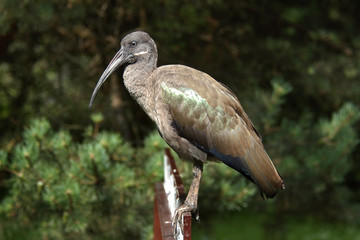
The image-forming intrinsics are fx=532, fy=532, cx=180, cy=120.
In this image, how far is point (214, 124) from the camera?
2764mm

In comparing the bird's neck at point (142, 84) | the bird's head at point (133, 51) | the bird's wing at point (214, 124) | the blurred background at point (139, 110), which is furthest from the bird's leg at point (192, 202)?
the blurred background at point (139, 110)

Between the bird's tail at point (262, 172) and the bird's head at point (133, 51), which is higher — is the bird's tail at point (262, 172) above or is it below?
below

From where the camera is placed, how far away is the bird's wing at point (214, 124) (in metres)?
2.71

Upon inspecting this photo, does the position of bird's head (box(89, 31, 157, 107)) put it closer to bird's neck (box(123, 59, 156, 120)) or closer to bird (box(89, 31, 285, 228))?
bird's neck (box(123, 59, 156, 120))

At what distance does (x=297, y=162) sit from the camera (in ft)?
15.8

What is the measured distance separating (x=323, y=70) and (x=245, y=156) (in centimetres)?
272

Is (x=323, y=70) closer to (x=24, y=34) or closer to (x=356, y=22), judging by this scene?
(x=356, y=22)

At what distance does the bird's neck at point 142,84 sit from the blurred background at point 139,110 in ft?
2.62

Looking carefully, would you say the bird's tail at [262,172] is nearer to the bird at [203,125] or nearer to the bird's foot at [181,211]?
the bird at [203,125]

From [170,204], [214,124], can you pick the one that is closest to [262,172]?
[214,124]

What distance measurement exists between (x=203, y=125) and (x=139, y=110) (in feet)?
9.42

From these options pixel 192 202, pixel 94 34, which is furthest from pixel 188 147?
pixel 94 34

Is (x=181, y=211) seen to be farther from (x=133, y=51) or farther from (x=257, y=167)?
(x=133, y=51)

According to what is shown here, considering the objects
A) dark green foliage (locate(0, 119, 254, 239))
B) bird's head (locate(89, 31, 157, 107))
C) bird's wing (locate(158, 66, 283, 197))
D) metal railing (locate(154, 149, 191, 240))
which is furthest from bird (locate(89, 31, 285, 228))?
dark green foliage (locate(0, 119, 254, 239))
